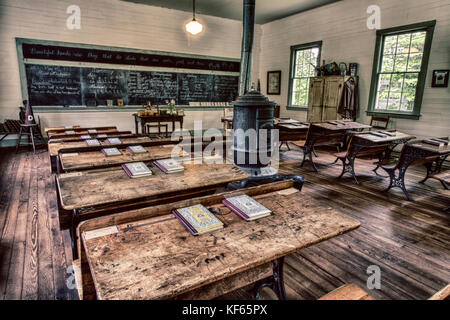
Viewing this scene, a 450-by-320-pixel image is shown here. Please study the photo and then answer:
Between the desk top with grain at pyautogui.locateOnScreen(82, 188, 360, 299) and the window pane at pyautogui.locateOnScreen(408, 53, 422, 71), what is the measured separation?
225 inches

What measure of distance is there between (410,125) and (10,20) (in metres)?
8.71

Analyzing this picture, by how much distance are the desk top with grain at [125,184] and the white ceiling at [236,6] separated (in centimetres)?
609

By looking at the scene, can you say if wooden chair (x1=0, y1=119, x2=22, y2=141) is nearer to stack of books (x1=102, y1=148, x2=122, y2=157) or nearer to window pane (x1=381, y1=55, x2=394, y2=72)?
stack of books (x1=102, y1=148, x2=122, y2=157)

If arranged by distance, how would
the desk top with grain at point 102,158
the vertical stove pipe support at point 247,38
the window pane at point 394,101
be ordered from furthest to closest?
the window pane at point 394,101 → the vertical stove pipe support at point 247,38 → the desk top with grain at point 102,158

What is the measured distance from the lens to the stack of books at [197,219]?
128 centimetres

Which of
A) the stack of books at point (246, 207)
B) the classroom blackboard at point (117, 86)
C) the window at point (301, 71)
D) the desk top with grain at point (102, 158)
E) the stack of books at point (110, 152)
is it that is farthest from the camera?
the window at point (301, 71)

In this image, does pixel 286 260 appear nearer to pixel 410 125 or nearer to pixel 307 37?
pixel 410 125

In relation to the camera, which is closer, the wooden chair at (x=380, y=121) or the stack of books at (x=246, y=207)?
the stack of books at (x=246, y=207)

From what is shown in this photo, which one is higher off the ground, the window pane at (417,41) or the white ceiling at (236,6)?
the white ceiling at (236,6)

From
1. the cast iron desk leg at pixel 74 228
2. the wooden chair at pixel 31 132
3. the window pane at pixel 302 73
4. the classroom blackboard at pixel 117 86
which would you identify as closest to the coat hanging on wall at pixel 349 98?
the window pane at pixel 302 73

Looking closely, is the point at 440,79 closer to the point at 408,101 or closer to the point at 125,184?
the point at 408,101

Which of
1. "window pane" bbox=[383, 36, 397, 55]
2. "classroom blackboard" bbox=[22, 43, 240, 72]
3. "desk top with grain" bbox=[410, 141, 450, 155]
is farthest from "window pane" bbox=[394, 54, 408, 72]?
"classroom blackboard" bbox=[22, 43, 240, 72]

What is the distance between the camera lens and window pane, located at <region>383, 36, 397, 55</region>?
19.6 feet

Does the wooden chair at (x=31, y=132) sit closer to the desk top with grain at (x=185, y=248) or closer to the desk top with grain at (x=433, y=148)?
the desk top with grain at (x=185, y=248)
